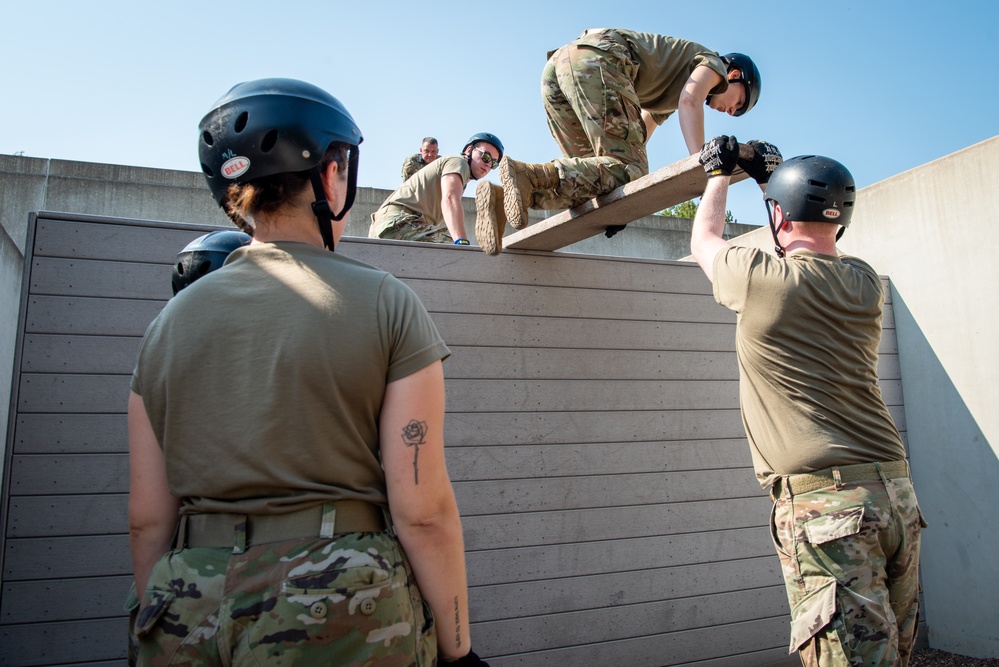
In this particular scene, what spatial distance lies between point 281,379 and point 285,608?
39 centimetres

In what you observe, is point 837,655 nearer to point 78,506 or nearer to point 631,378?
point 631,378

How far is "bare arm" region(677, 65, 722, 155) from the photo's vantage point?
389 cm

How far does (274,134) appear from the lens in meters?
1.61

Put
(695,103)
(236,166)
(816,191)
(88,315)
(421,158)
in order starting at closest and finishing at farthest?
(236,166) → (816,191) → (88,315) → (695,103) → (421,158)

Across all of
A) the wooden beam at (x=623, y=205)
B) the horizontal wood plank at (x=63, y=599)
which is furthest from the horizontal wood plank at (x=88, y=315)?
the wooden beam at (x=623, y=205)

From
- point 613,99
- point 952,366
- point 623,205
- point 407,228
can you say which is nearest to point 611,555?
point 623,205

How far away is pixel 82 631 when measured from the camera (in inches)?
130

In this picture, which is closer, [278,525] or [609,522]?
[278,525]

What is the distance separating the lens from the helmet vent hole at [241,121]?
5.46 ft

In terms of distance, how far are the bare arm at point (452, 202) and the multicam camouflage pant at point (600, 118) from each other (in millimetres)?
1245

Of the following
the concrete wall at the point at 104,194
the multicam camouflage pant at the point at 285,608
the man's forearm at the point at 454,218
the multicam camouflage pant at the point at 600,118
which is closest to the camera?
the multicam camouflage pant at the point at 285,608

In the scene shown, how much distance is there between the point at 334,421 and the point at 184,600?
0.40 m

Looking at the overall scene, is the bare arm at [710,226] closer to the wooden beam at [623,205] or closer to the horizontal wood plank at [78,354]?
the wooden beam at [623,205]

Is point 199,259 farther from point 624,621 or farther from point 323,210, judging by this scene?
point 624,621
